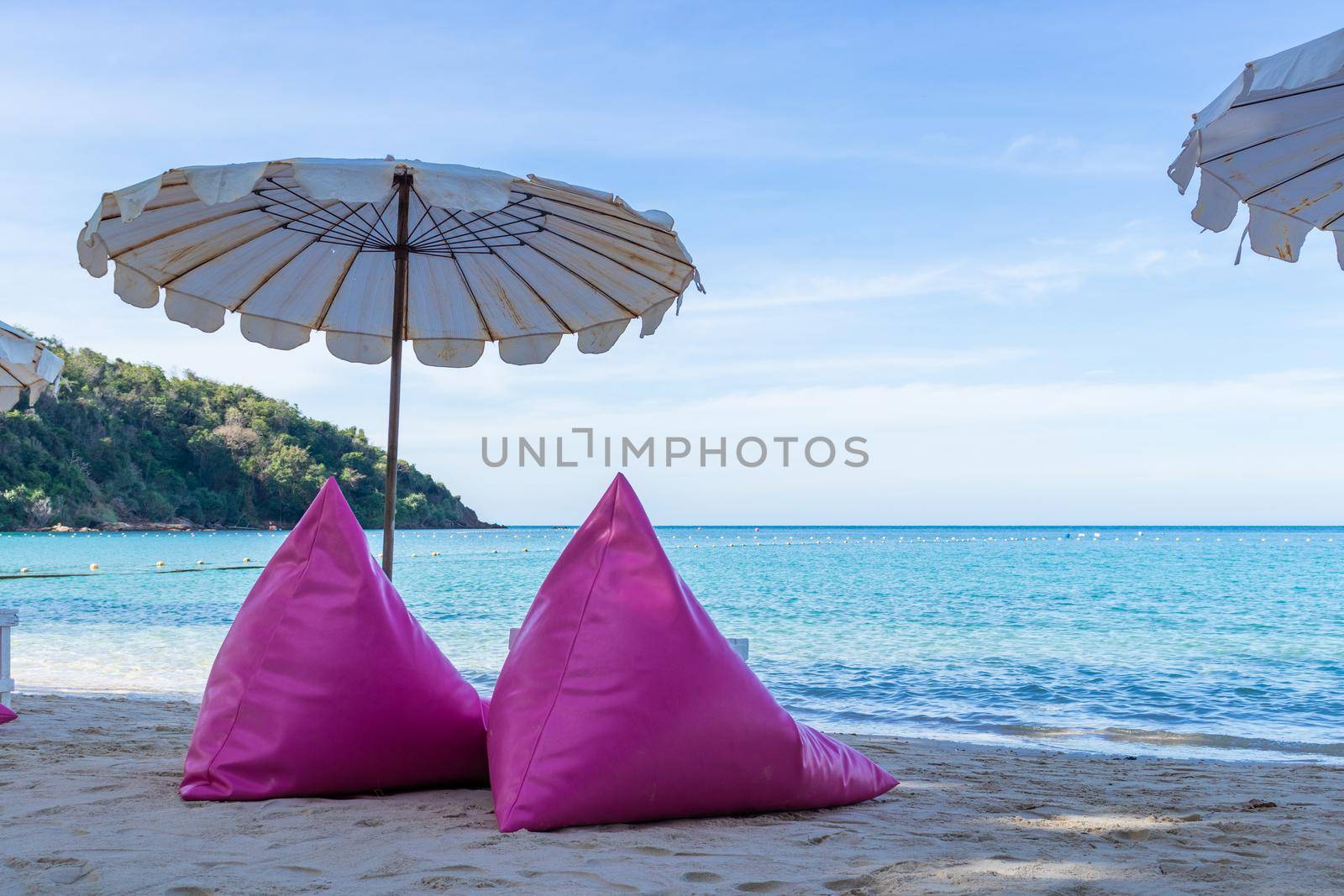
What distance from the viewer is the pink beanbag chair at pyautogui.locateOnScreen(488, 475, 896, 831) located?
2584mm

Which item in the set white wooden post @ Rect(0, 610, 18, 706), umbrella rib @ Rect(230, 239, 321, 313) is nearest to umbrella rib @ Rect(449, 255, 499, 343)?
umbrella rib @ Rect(230, 239, 321, 313)

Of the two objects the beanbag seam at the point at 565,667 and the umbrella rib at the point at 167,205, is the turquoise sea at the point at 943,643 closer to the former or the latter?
the beanbag seam at the point at 565,667

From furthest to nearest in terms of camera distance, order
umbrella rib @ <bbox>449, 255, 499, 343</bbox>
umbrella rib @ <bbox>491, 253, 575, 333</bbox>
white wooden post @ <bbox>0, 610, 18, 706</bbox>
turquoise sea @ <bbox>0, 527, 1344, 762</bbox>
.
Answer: turquoise sea @ <bbox>0, 527, 1344, 762</bbox>
white wooden post @ <bbox>0, 610, 18, 706</bbox>
umbrella rib @ <bbox>449, 255, 499, 343</bbox>
umbrella rib @ <bbox>491, 253, 575, 333</bbox>

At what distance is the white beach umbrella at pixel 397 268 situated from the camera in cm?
357

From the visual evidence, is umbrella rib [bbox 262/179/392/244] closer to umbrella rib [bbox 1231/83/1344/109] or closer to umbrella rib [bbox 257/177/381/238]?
umbrella rib [bbox 257/177/381/238]

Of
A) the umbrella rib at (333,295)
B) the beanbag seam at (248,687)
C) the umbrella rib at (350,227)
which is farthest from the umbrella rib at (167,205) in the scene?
the beanbag seam at (248,687)

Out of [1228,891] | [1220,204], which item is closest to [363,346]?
[1220,204]

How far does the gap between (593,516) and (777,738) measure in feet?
2.67

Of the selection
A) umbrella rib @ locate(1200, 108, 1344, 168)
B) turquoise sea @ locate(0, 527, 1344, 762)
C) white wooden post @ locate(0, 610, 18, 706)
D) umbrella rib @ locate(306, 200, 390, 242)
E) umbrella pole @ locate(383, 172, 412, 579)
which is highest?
umbrella rib @ locate(1200, 108, 1344, 168)

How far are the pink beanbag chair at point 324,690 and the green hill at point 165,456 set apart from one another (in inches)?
2016

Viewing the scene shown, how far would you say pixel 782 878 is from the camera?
7.25 ft

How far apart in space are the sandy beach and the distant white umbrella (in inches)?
94.4

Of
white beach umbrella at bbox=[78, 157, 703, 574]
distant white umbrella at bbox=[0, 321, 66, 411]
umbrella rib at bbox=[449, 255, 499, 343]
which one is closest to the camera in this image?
white beach umbrella at bbox=[78, 157, 703, 574]

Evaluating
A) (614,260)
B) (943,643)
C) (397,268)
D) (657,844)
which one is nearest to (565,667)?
(657,844)
